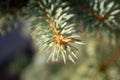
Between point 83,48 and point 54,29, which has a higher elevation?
point 54,29

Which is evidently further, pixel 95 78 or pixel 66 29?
pixel 95 78

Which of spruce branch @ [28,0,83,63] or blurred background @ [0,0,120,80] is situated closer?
spruce branch @ [28,0,83,63]

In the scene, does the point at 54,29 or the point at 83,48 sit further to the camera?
the point at 83,48

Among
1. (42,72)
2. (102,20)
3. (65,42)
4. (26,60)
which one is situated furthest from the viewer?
(26,60)

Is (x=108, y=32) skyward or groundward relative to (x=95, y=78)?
skyward

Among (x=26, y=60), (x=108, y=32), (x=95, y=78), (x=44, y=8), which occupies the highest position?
(x=44, y=8)

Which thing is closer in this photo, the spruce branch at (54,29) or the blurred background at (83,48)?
the spruce branch at (54,29)

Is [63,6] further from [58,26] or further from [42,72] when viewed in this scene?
[42,72]

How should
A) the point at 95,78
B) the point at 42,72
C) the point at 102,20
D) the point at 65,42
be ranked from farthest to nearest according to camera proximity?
the point at 42,72 → the point at 95,78 → the point at 102,20 → the point at 65,42

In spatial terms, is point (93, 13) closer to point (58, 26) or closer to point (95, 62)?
point (58, 26)

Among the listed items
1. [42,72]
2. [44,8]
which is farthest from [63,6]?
[42,72]
